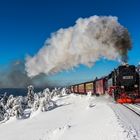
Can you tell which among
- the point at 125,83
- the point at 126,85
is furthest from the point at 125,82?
the point at 126,85

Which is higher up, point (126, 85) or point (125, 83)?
point (125, 83)

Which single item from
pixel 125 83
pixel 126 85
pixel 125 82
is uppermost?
pixel 125 82

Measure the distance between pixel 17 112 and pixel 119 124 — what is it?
3031 cm

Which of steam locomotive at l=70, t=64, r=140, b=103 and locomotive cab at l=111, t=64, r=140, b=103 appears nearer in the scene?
steam locomotive at l=70, t=64, r=140, b=103

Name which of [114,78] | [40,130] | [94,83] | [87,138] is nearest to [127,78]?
[114,78]

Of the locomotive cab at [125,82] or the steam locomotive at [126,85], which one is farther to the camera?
the locomotive cab at [125,82]

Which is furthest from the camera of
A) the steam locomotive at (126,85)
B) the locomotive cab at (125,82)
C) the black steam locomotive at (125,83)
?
the locomotive cab at (125,82)

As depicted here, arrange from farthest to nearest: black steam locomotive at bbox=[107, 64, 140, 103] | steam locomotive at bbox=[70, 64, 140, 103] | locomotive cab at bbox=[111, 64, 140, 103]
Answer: locomotive cab at bbox=[111, 64, 140, 103]
black steam locomotive at bbox=[107, 64, 140, 103]
steam locomotive at bbox=[70, 64, 140, 103]

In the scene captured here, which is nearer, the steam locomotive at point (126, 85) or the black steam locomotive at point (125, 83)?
the steam locomotive at point (126, 85)

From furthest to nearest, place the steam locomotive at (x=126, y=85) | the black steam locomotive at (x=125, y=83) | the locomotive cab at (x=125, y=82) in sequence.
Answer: the locomotive cab at (x=125, y=82) → the black steam locomotive at (x=125, y=83) → the steam locomotive at (x=126, y=85)

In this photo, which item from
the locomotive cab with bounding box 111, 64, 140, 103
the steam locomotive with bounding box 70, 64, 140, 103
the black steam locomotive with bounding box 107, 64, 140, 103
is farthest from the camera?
the locomotive cab with bounding box 111, 64, 140, 103

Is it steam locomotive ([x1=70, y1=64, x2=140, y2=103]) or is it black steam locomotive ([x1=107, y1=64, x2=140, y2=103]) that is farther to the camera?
black steam locomotive ([x1=107, y1=64, x2=140, y2=103])

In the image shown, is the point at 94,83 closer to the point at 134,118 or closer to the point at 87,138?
the point at 134,118

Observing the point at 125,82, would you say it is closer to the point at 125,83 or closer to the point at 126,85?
the point at 125,83
